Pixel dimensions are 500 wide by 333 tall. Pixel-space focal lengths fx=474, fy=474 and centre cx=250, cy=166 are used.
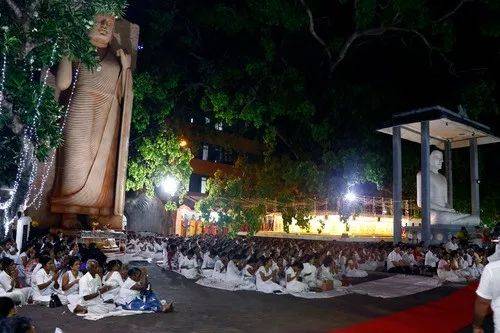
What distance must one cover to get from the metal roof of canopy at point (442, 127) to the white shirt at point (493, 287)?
12.4 meters

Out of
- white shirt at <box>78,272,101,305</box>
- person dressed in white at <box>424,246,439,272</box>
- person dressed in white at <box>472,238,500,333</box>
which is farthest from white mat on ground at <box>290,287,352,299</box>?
person dressed in white at <box>472,238,500,333</box>

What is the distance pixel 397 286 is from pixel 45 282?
8.31 m

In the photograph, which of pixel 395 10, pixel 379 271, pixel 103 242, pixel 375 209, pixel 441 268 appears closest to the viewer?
pixel 441 268

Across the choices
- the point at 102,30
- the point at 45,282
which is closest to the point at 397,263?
the point at 45,282

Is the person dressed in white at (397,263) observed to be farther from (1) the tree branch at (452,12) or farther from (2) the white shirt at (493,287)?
(2) the white shirt at (493,287)

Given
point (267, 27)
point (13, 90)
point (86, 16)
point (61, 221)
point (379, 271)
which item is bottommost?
point (379, 271)

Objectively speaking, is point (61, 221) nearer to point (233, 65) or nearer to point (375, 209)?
point (233, 65)

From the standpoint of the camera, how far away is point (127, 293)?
8.64m

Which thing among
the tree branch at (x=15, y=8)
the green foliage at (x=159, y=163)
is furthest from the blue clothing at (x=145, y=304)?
the green foliage at (x=159, y=163)

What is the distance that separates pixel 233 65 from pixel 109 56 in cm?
524

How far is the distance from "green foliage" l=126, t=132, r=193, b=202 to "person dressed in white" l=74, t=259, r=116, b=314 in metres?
12.9

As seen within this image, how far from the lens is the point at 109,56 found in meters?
19.4

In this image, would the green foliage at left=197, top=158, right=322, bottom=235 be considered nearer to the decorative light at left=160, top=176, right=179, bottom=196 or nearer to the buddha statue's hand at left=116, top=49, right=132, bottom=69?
the decorative light at left=160, top=176, right=179, bottom=196

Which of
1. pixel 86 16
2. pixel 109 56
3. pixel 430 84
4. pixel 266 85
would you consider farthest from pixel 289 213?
pixel 86 16
